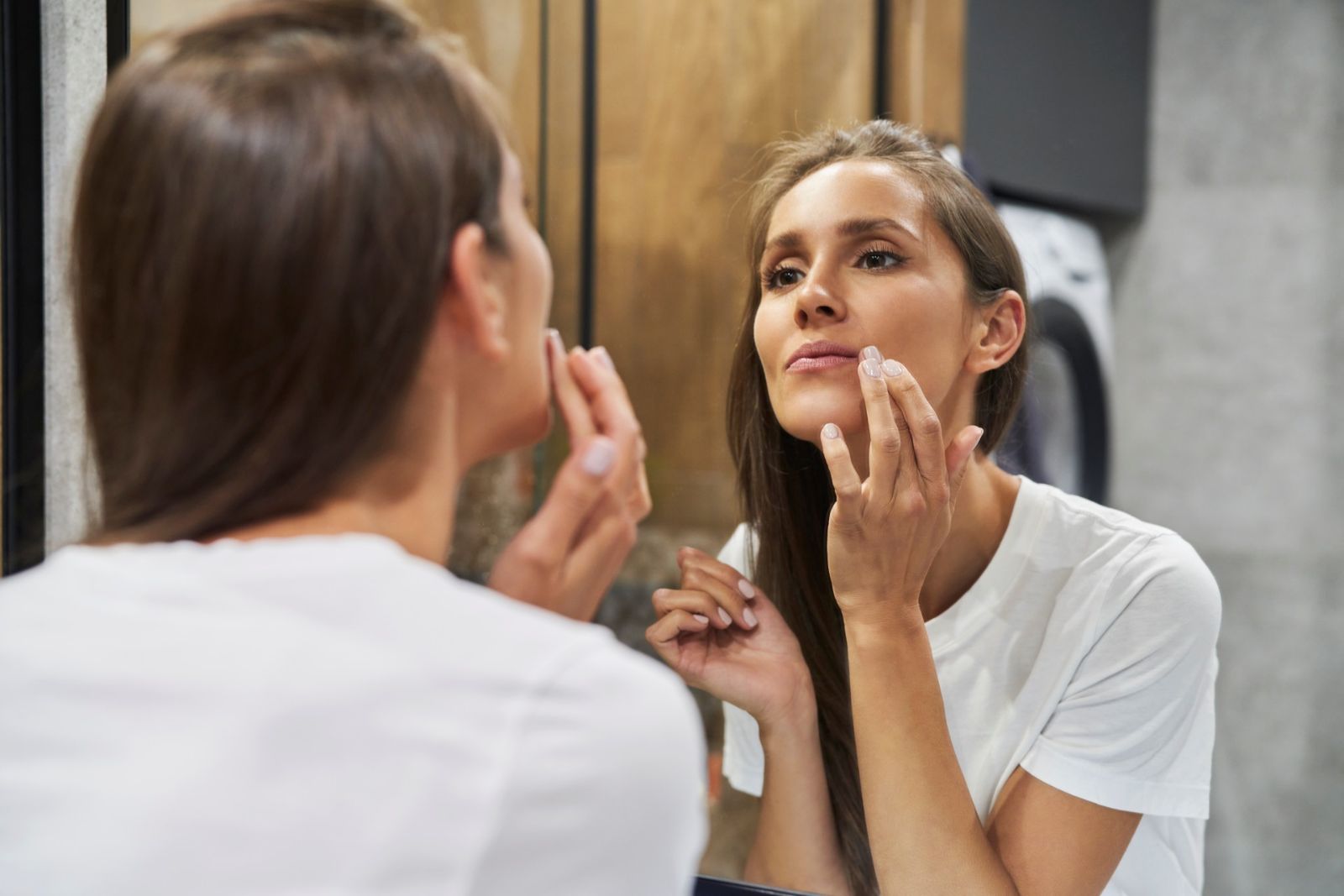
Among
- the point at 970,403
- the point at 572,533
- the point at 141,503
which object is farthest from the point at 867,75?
the point at 141,503

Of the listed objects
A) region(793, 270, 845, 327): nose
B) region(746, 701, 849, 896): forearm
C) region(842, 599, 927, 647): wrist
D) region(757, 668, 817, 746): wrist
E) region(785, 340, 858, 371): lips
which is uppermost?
region(793, 270, 845, 327): nose

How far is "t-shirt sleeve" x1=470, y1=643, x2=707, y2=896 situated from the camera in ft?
1.23

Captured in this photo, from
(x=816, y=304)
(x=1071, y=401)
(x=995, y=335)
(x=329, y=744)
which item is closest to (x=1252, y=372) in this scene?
(x=1071, y=401)

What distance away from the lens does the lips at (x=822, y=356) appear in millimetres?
772

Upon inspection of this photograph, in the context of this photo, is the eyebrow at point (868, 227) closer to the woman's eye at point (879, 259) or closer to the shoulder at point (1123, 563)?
the woman's eye at point (879, 259)

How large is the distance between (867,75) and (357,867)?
74 centimetres

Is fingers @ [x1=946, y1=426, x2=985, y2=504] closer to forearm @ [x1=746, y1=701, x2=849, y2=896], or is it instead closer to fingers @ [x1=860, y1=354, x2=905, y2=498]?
fingers @ [x1=860, y1=354, x2=905, y2=498]

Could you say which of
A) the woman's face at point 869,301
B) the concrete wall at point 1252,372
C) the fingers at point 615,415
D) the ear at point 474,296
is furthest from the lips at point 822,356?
the concrete wall at point 1252,372

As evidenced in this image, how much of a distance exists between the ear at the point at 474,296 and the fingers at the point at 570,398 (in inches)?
3.8

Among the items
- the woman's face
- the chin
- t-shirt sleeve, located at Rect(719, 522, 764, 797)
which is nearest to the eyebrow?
the woman's face

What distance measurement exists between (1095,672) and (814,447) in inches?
9.8

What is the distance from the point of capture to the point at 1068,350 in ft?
3.66

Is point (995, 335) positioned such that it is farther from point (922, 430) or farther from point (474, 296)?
point (474, 296)

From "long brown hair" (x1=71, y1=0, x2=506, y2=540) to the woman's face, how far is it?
0.36m
